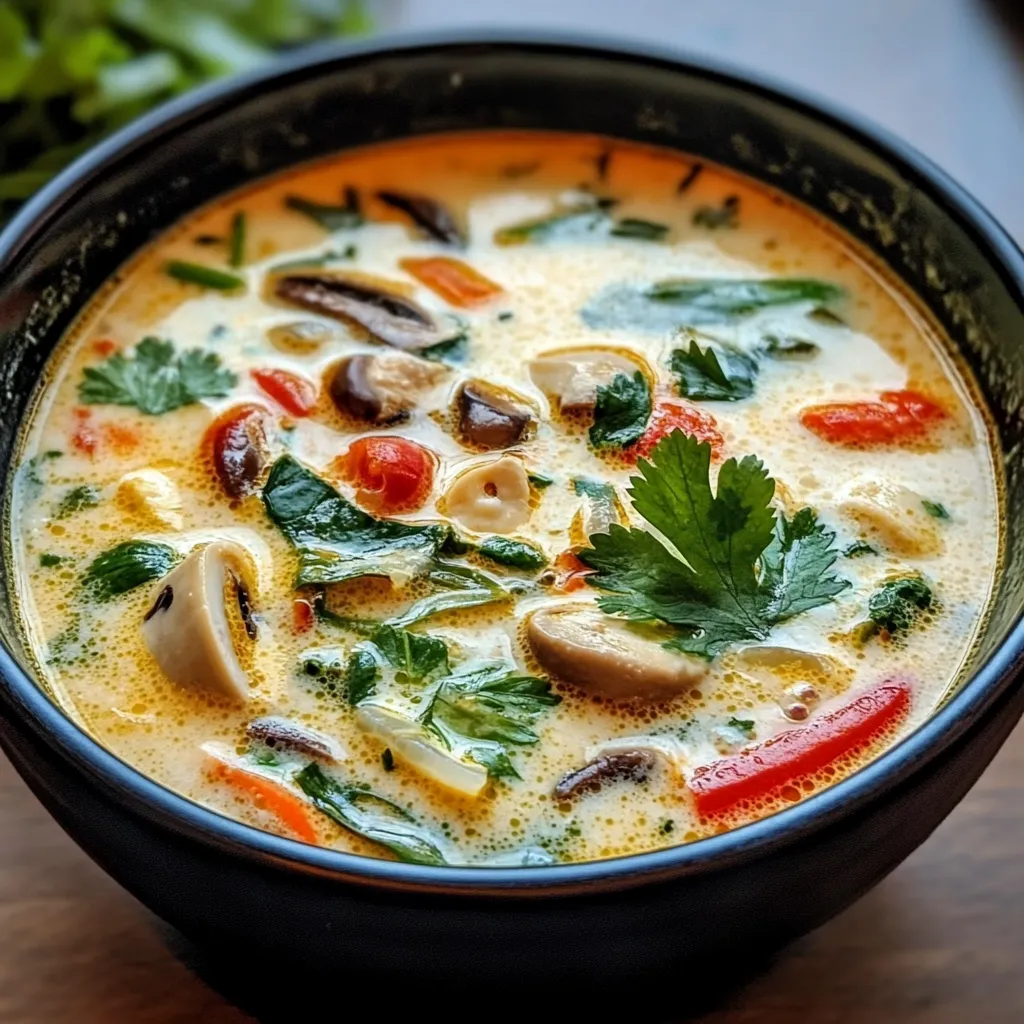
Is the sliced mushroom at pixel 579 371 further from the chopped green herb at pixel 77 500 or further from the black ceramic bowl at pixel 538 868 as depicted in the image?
the chopped green herb at pixel 77 500

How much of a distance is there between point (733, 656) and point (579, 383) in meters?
0.45

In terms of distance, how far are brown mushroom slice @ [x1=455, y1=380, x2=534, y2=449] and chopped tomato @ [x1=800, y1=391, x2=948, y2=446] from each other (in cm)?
36

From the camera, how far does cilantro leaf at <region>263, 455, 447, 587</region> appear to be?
64.3 inches

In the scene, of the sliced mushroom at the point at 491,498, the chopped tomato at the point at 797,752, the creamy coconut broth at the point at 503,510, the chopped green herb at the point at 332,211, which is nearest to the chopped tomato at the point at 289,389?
the creamy coconut broth at the point at 503,510

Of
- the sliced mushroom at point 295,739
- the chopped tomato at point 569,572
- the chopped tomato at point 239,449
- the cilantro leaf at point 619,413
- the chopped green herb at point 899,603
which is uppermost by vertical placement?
the cilantro leaf at point 619,413

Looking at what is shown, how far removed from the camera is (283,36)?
9.81 feet

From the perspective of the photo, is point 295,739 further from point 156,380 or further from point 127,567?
point 156,380

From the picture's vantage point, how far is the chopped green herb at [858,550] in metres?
1.68

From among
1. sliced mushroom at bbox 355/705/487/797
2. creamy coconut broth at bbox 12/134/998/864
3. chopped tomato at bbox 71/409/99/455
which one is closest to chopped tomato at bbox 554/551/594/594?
creamy coconut broth at bbox 12/134/998/864

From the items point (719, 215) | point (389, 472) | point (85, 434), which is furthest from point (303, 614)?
point (719, 215)

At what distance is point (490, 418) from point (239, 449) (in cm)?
31

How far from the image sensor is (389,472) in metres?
1.71

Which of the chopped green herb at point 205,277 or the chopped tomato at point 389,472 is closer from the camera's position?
the chopped tomato at point 389,472

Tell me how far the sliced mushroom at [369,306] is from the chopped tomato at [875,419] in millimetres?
Result: 502
